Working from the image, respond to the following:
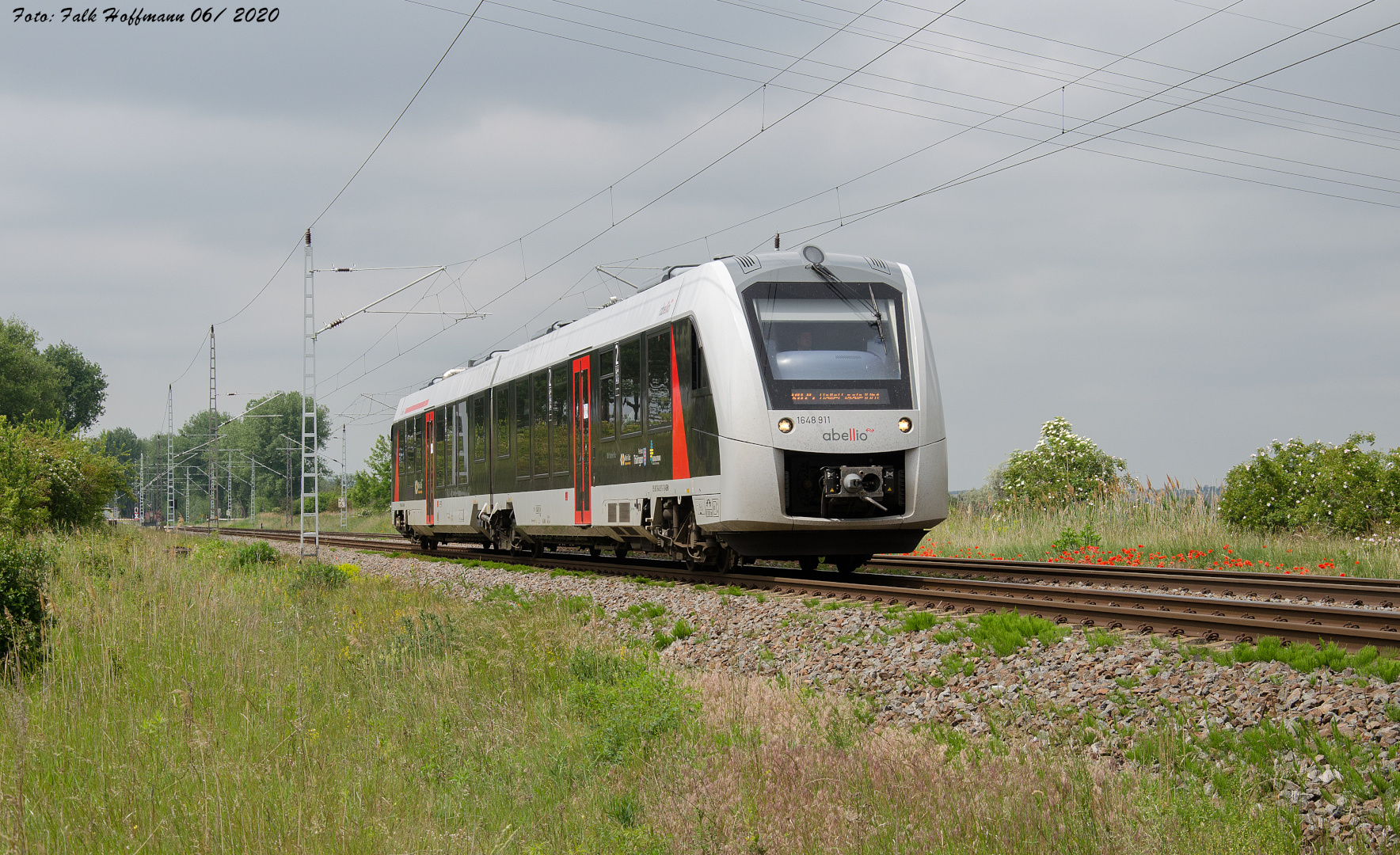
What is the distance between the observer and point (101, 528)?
3231 cm

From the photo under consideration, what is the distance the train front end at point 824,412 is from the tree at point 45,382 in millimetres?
58097

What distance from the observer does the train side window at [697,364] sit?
12984 mm

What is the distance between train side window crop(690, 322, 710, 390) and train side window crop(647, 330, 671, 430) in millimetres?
748

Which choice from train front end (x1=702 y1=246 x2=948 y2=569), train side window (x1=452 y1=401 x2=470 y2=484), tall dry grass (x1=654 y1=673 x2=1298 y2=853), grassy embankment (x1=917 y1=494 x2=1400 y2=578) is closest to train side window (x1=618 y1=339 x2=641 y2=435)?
train front end (x1=702 y1=246 x2=948 y2=569)

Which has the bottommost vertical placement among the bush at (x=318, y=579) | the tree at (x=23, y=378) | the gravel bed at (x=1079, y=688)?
the gravel bed at (x=1079, y=688)

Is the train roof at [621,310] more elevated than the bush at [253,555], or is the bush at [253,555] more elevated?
the train roof at [621,310]

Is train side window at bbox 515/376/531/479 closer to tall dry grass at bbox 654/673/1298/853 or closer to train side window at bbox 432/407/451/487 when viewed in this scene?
train side window at bbox 432/407/451/487

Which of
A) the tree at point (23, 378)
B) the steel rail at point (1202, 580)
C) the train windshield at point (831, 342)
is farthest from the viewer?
the tree at point (23, 378)

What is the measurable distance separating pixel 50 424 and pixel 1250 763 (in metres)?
37.3

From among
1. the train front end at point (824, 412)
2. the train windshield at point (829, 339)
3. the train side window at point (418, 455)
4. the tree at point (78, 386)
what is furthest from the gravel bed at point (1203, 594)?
the tree at point (78, 386)

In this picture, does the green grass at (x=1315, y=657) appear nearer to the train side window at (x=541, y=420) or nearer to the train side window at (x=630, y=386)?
the train side window at (x=630, y=386)

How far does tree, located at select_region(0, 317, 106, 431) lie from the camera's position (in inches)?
2901

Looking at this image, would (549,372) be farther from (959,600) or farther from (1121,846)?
(1121,846)

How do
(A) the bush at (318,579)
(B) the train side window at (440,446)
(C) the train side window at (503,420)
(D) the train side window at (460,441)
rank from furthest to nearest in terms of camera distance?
1. (B) the train side window at (440,446)
2. (D) the train side window at (460,441)
3. (C) the train side window at (503,420)
4. (A) the bush at (318,579)
